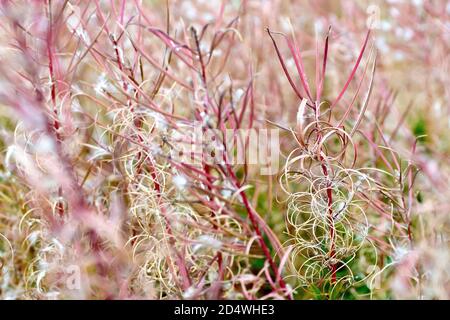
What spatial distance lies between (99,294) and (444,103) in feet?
2.72

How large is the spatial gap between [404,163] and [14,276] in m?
0.72

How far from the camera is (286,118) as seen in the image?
3.95 feet

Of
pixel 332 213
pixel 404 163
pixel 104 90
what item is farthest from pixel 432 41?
pixel 104 90

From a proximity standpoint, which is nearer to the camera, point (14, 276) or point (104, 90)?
point (104, 90)

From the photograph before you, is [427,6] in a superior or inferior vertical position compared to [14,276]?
superior

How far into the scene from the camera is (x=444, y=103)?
1305 mm

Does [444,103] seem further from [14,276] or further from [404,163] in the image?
[14,276]

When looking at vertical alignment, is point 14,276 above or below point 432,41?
below

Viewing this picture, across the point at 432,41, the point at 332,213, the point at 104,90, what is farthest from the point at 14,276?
the point at 432,41

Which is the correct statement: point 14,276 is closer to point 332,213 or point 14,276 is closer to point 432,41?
point 332,213
